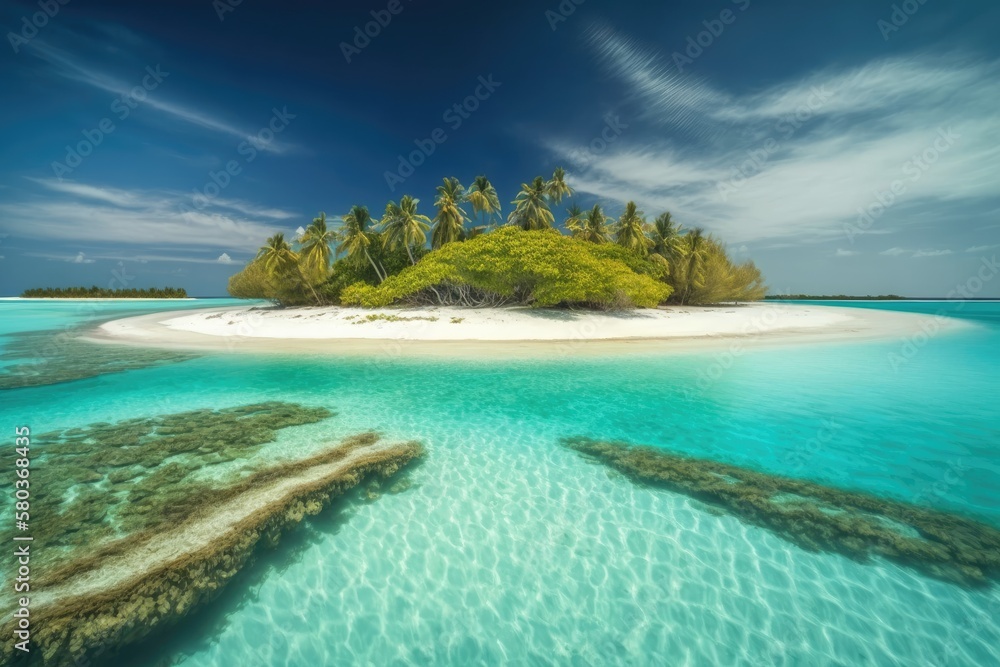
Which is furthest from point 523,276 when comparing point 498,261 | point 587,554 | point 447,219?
point 587,554

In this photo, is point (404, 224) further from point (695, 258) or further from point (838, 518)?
point (838, 518)

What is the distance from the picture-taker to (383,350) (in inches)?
708

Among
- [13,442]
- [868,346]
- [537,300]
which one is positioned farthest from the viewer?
[537,300]

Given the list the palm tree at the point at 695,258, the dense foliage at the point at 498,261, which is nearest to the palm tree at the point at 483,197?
the dense foliage at the point at 498,261

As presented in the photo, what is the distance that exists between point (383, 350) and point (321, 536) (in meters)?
13.8

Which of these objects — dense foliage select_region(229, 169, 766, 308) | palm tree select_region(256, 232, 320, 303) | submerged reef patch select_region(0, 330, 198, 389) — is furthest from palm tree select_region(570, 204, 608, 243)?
submerged reef patch select_region(0, 330, 198, 389)

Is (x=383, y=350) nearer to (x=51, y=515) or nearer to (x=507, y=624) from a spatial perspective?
(x=51, y=515)

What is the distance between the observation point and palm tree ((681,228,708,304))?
129 ft

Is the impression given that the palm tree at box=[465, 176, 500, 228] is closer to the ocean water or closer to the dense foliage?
the dense foliage

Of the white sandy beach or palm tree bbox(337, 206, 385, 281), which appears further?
palm tree bbox(337, 206, 385, 281)

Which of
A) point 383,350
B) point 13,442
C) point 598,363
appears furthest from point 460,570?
point 383,350

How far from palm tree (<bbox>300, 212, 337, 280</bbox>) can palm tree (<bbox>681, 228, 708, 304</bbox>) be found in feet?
112

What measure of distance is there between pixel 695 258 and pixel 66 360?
44656 millimetres

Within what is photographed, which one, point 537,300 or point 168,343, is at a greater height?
point 537,300
